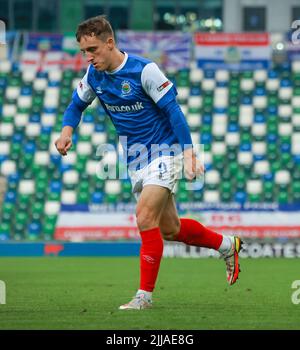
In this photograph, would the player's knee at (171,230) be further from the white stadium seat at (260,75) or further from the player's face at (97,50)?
the white stadium seat at (260,75)

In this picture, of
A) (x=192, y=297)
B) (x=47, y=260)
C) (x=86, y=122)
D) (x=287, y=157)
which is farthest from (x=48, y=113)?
(x=192, y=297)

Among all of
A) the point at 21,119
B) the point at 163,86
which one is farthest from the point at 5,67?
the point at 163,86

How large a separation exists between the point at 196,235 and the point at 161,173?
844 millimetres

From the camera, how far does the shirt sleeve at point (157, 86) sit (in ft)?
25.7

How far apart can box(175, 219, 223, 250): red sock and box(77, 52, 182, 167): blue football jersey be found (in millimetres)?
751

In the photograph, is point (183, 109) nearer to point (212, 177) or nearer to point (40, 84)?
point (212, 177)

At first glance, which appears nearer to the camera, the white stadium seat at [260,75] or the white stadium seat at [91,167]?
the white stadium seat at [91,167]

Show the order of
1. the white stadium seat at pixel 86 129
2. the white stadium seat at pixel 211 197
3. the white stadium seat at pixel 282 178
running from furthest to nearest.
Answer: the white stadium seat at pixel 86 129
the white stadium seat at pixel 282 178
the white stadium seat at pixel 211 197

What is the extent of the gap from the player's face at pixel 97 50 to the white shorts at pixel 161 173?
81cm

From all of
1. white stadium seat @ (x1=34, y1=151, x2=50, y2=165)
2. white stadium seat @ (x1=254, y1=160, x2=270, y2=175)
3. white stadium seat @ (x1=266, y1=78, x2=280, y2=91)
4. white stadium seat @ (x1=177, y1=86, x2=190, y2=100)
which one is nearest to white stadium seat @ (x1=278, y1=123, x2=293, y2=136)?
white stadium seat @ (x1=254, y1=160, x2=270, y2=175)

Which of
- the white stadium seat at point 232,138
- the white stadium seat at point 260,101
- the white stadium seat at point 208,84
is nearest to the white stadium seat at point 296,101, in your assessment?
the white stadium seat at point 260,101

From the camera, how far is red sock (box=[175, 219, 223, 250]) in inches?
332

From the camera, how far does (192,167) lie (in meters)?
7.55

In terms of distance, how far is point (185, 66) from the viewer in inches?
947
